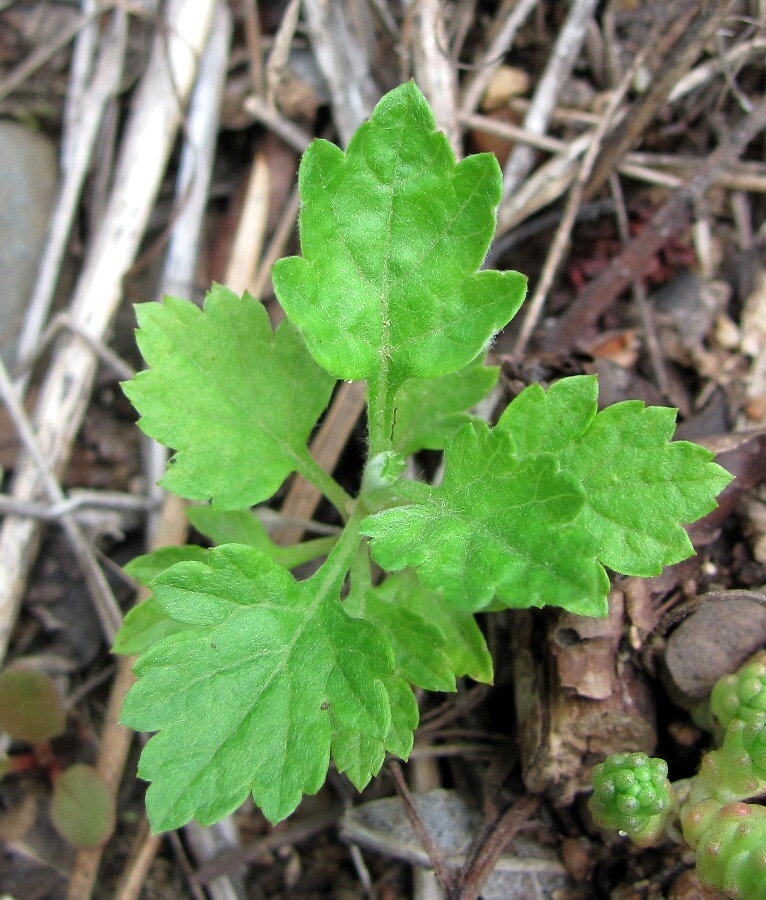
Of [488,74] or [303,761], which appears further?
[488,74]

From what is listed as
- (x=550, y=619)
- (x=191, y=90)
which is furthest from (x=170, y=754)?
(x=191, y=90)

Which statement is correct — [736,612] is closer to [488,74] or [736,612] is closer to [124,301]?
[488,74]

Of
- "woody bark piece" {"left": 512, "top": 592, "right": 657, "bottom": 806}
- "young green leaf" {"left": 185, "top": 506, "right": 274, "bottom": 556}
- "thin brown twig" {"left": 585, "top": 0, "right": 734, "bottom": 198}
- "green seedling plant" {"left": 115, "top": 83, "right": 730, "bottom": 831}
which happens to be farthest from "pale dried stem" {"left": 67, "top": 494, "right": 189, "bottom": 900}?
"thin brown twig" {"left": 585, "top": 0, "right": 734, "bottom": 198}

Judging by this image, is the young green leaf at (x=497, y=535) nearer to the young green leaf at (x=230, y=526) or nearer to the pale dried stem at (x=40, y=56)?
the young green leaf at (x=230, y=526)

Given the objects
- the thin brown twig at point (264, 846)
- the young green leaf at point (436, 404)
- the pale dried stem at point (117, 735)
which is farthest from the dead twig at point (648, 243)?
the thin brown twig at point (264, 846)

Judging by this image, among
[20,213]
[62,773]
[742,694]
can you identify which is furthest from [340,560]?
[20,213]

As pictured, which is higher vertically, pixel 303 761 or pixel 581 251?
pixel 581 251

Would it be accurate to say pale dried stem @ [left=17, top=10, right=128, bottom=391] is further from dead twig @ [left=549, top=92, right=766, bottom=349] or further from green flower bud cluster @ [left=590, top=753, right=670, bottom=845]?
green flower bud cluster @ [left=590, top=753, right=670, bottom=845]
